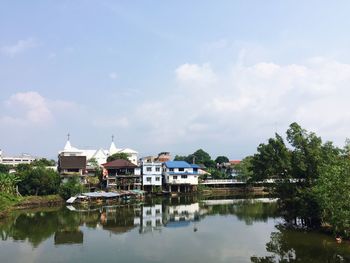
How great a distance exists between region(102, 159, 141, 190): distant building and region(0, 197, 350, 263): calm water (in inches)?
787

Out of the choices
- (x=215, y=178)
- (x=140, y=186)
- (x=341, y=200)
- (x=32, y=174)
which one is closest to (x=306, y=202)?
(x=341, y=200)

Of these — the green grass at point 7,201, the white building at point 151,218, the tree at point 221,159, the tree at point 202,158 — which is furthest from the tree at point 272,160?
the tree at point 221,159

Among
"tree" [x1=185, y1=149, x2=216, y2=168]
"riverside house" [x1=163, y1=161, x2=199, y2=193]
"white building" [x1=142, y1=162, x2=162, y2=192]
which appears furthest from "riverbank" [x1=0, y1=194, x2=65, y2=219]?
"tree" [x1=185, y1=149, x2=216, y2=168]

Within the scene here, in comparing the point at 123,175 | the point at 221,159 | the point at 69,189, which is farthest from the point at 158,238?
the point at 221,159

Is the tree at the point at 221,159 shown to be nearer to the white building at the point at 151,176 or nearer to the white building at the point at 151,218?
the white building at the point at 151,176

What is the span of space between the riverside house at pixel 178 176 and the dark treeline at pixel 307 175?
35010 millimetres

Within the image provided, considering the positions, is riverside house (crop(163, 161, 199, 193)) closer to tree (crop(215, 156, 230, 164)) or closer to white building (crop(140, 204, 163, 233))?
white building (crop(140, 204, 163, 233))

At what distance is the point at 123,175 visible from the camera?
59.5 meters

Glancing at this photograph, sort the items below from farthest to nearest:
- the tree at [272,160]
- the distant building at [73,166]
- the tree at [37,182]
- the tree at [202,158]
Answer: the tree at [202,158]
the distant building at [73,166]
the tree at [37,182]
the tree at [272,160]

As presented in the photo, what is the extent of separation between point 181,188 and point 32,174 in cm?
2833

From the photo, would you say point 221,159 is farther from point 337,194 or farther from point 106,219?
point 337,194

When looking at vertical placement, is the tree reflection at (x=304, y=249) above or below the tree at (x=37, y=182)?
below

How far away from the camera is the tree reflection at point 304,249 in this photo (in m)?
19.3

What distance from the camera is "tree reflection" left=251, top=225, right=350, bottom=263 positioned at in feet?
63.3
